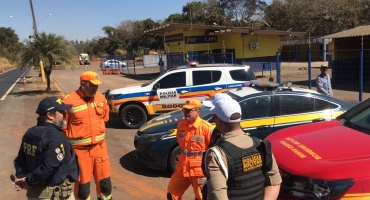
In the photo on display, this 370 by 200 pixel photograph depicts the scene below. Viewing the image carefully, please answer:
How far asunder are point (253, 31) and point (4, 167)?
69.9ft

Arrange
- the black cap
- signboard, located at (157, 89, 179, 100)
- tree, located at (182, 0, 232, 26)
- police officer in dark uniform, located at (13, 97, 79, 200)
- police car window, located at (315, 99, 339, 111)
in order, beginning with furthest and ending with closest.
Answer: tree, located at (182, 0, 232, 26), signboard, located at (157, 89, 179, 100), police car window, located at (315, 99, 339, 111), the black cap, police officer in dark uniform, located at (13, 97, 79, 200)

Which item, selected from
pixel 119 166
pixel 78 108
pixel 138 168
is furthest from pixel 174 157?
pixel 78 108

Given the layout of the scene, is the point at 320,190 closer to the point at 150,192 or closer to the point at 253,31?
the point at 150,192

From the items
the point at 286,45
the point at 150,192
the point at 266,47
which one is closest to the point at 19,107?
the point at 150,192

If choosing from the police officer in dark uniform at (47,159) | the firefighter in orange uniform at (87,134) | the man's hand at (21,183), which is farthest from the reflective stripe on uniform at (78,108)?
the man's hand at (21,183)

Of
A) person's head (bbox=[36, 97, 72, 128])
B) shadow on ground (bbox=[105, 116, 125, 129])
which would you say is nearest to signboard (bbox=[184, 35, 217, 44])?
shadow on ground (bbox=[105, 116, 125, 129])

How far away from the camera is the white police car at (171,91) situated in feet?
31.9

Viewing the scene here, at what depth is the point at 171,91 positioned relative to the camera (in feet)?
31.9

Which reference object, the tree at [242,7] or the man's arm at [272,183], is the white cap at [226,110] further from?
the tree at [242,7]

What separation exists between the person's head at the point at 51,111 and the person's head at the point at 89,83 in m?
0.97

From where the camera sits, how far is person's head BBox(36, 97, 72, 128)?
3019 mm

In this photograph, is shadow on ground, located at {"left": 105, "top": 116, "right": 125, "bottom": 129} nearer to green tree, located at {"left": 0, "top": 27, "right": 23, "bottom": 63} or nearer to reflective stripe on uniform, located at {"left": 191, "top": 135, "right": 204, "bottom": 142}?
reflective stripe on uniform, located at {"left": 191, "top": 135, "right": 204, "bottom": 142}

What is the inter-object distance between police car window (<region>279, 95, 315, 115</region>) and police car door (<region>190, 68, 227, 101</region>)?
4262mm

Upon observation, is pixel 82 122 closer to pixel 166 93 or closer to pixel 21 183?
pixel 21 183
